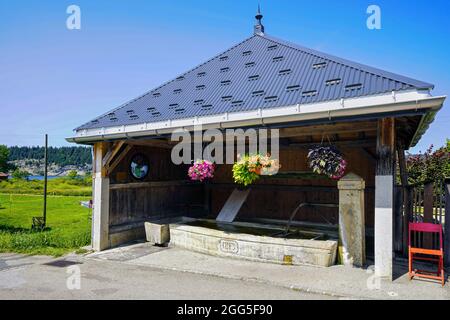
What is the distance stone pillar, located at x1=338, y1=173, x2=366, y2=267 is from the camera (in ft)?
22.2

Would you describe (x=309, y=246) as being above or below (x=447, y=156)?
below

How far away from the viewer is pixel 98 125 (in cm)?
1031

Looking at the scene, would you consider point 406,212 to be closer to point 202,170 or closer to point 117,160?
point 202,170

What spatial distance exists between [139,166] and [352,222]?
22.5ft

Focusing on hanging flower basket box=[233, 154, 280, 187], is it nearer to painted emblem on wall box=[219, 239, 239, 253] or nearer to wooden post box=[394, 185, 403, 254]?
painted emblem on wall box=[219, 239, 239, 253]

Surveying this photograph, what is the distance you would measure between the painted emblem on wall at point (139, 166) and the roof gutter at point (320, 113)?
136 cm

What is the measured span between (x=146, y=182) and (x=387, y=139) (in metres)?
7.51

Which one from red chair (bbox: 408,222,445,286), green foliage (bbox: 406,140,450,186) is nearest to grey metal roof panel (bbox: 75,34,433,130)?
red chair (bbox: 408,222,445,286)

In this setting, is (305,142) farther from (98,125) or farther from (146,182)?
(98,125)

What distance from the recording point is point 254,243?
7.66 meters

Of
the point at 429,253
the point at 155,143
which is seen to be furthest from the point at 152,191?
the point at 429,253

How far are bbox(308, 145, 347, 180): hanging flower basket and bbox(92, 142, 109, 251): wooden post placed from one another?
243 inches

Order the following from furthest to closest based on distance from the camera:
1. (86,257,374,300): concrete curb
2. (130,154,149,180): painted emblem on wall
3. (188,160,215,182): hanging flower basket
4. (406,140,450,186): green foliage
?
(406,140,450,186): green foliage → (130,154,149,180): painted emblem on wall → (188,160,215,182): hanging flower basket → (86,257,374,300): concrete curb
